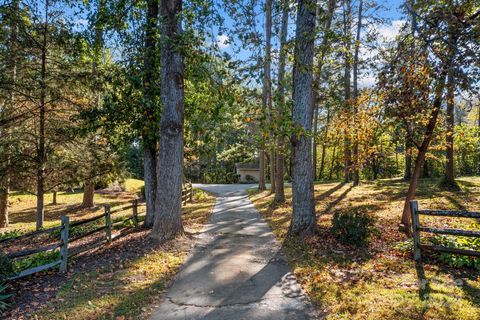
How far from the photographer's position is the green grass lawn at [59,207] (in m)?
15.8

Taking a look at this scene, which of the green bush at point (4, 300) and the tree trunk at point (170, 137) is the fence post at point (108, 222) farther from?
the green bush at point (4, 300)

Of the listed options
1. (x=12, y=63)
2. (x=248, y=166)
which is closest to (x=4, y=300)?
(x=12, y=63)

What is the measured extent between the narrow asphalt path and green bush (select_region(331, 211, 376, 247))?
1.52m

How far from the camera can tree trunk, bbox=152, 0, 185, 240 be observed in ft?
24.9

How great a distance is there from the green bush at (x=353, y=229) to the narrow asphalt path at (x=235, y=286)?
1515 millimetres

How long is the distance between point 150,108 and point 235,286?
5.73 metres

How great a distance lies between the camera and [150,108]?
8.76 metres

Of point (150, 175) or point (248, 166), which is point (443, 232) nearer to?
point (150, 175)

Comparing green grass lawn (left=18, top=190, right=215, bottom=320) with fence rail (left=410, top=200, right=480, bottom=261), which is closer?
green grass lawn (left=18, top=190, right=215, bottom=320)

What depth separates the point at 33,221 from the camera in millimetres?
16266

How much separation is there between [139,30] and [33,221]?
41.7 ft

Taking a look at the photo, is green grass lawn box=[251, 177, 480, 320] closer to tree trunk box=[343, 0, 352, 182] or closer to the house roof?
tree trunk box=[343, 0, 352, 182]

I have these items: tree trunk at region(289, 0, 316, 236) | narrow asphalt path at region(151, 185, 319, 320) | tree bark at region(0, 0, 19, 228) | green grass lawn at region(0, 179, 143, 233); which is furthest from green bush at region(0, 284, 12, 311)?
green grass lawn at region(0, 179, 143, 233)

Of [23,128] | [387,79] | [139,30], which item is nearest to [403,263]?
[387,79]
